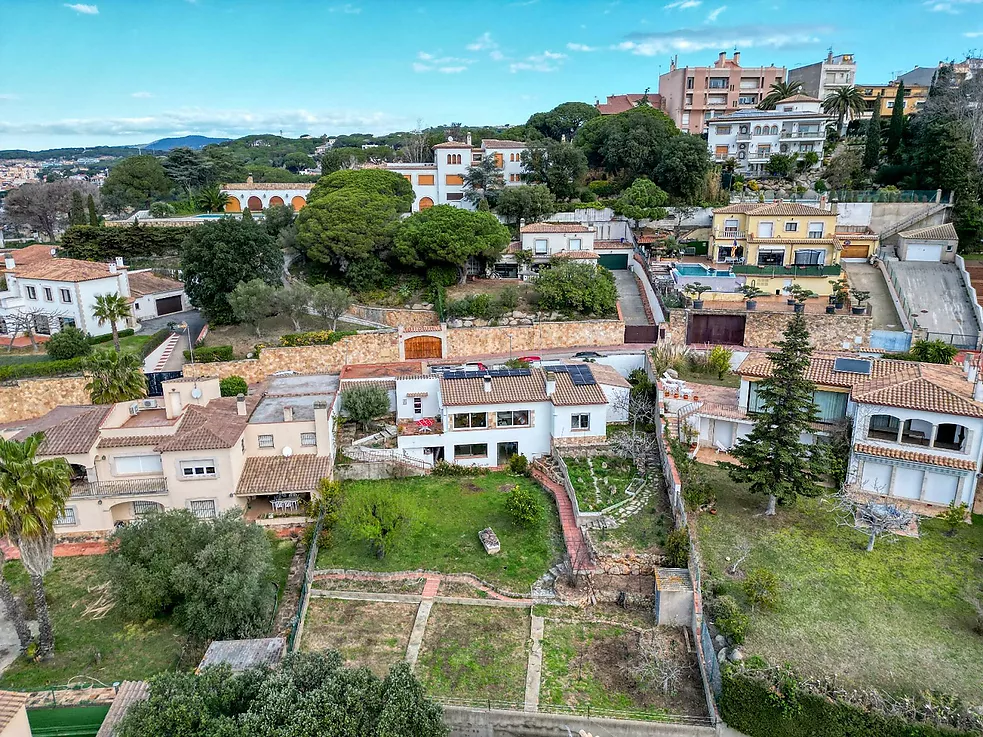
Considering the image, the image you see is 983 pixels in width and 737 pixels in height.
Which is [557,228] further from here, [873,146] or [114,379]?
[114,379]

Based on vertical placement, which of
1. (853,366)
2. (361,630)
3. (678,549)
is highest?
(853,366)

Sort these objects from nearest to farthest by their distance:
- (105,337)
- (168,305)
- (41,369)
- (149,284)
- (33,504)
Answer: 1. (33,504)
2. (41,369)
3. (105,337)
4. (149,284)
5. (168,305)

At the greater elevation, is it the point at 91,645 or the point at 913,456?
the point at 913,456

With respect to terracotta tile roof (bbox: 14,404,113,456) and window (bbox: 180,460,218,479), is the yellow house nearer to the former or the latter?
window (bbox: 180,460,218,479)

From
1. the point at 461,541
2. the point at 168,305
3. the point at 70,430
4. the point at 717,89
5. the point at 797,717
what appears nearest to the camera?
the point at 797,717

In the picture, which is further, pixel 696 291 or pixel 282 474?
pixel 696 291

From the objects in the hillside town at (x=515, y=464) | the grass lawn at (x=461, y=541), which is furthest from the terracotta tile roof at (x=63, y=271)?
the grass lawn at (x=461, y=541)

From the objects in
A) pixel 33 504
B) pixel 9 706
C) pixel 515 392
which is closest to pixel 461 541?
pixel 515 392

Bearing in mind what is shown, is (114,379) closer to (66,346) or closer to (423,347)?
(66,346)

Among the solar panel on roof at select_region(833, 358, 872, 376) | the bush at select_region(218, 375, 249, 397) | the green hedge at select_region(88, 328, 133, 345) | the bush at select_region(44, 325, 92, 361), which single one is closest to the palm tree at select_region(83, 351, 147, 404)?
the bush at select_region(218, 375, 249, 397)
